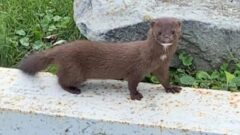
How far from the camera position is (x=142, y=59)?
11.9ft

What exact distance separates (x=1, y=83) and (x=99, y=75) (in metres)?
0.55

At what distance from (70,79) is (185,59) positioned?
2.54 feet

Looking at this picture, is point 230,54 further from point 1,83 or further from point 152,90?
point 1,83

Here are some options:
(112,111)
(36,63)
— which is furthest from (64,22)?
(112,111)

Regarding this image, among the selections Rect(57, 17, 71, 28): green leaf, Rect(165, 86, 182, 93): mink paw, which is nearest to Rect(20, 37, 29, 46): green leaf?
Rect(57, 17, 71, 28): green leaf

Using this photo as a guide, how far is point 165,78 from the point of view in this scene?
3.78 metres

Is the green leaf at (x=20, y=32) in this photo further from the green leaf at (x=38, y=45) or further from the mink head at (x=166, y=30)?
the mink head at (x=166, y=30)

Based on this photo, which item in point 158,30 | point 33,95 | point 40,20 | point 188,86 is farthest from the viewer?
point 40,20

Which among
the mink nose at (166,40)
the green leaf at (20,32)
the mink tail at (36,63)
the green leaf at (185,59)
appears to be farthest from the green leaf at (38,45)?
the mink nose at (166,40)

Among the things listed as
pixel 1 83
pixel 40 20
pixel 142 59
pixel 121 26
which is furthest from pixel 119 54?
pixel 40 20

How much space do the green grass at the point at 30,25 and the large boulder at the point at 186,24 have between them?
14.1 inches

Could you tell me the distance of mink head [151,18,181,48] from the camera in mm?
3459

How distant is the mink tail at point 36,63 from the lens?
377 cm

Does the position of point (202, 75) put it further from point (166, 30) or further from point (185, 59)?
point (166, 30)
